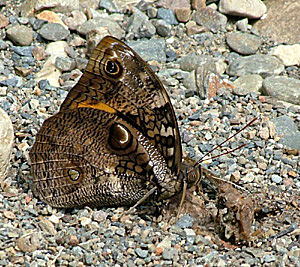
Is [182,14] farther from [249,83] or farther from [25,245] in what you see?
[25,245]

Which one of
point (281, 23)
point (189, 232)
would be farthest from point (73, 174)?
point (281, 23)

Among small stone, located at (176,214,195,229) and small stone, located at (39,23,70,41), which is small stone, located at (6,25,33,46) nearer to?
small stone, located at (39,23,70,41)

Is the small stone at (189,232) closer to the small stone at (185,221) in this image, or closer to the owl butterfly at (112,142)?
the small stone at (185,221)

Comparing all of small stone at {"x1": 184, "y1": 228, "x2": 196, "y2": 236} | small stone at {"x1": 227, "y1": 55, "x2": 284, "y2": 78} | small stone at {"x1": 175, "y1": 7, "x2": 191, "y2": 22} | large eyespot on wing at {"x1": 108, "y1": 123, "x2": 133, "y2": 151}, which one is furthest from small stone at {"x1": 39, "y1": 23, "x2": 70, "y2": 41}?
small stone at {"x1": 184, "y1": 228, "x2": 196, "y2": 236}

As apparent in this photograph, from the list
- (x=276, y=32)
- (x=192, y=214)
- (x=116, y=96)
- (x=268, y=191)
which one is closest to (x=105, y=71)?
(x=116, y=96)

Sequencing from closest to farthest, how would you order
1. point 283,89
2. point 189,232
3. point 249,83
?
1. point 189,232
2. point 283,89
3. point 249,83
